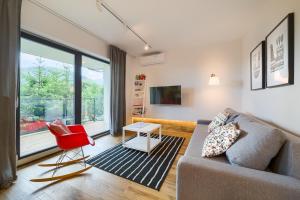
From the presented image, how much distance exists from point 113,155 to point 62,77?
6.51ft

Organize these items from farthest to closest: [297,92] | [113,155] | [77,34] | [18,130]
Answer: [77,34] → [113,155] → [18,130] → [297,92]

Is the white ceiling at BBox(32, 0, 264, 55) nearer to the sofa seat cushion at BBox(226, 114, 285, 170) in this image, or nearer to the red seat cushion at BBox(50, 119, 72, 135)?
the red seat cushion at BBox(50, 119, 72, 135)

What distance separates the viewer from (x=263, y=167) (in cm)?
107

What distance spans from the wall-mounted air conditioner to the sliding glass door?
4.76 feet

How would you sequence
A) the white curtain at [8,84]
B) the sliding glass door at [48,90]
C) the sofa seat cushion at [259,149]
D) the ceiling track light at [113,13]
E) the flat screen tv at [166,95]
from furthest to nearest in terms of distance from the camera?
1. the flat screen tv at [166,95]
2. the sliding glass door at [48,90]
3. the ceiling track light at [113,13]
4. the white curtain at [8,84]
5. the sofa seat cushion at [259,149]

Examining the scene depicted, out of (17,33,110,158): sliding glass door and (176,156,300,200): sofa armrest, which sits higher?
(17,33,110,158): sliding glass door

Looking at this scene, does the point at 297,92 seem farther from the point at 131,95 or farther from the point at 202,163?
the point at 131,95

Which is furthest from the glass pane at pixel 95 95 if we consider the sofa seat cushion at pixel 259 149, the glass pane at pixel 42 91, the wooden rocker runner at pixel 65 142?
the sofa seat cushion at pixel 259 149

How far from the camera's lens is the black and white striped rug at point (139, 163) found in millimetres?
1900

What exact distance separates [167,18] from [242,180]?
263cm

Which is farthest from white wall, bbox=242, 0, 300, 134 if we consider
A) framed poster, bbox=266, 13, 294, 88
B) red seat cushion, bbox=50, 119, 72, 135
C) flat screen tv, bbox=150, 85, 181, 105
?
red seat cushion, bbox=50, 119, 72, 135

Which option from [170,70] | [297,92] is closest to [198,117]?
[170,70]

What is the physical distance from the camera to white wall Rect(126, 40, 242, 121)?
362 cm

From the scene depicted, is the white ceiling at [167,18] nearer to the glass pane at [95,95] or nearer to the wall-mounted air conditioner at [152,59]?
the wall-mounted air conditioner at [152,59]
